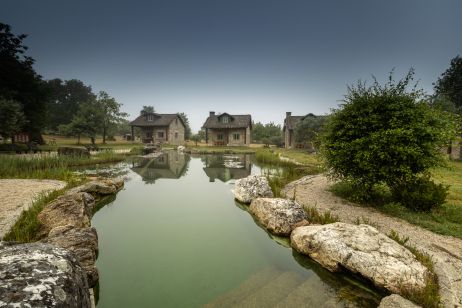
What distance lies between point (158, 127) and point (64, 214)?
4021 centimetres

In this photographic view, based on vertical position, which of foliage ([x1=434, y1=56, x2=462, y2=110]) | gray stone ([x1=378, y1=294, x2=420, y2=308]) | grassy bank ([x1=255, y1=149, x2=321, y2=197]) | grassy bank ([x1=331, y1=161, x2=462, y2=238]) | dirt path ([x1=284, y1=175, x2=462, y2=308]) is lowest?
gray stone ([x1=378, y1=294, x2=420, y2=308])

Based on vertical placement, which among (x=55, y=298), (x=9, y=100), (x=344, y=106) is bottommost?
(x=55, y=298)

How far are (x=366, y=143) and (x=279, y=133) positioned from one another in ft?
158

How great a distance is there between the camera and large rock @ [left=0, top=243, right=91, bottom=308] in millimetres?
2041

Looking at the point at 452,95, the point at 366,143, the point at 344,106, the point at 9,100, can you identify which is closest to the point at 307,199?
the point at 366,143

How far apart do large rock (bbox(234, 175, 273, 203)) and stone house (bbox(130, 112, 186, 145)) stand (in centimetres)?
3650

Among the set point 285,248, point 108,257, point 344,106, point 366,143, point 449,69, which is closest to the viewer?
point 108,257

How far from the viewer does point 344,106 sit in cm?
827

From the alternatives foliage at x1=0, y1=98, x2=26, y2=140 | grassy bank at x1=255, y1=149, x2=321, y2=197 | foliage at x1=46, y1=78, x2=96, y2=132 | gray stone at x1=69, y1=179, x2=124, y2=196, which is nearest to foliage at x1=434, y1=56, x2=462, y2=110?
grassy bank at x1=255, y1=149, x2=321, y2=197

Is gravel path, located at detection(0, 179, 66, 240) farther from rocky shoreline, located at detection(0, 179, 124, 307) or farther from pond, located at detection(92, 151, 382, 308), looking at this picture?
rocky shoreline, located at detection(0, 179, 124, 307)

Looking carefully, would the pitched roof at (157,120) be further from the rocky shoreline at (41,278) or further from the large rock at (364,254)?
the rocky shoreline at (41,278)

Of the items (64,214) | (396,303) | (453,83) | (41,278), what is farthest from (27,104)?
(453,83)

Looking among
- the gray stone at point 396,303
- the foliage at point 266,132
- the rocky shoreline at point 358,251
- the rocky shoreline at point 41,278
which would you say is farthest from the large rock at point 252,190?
the foliage at point 266,132

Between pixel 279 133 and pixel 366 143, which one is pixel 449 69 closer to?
pixel 279 133
